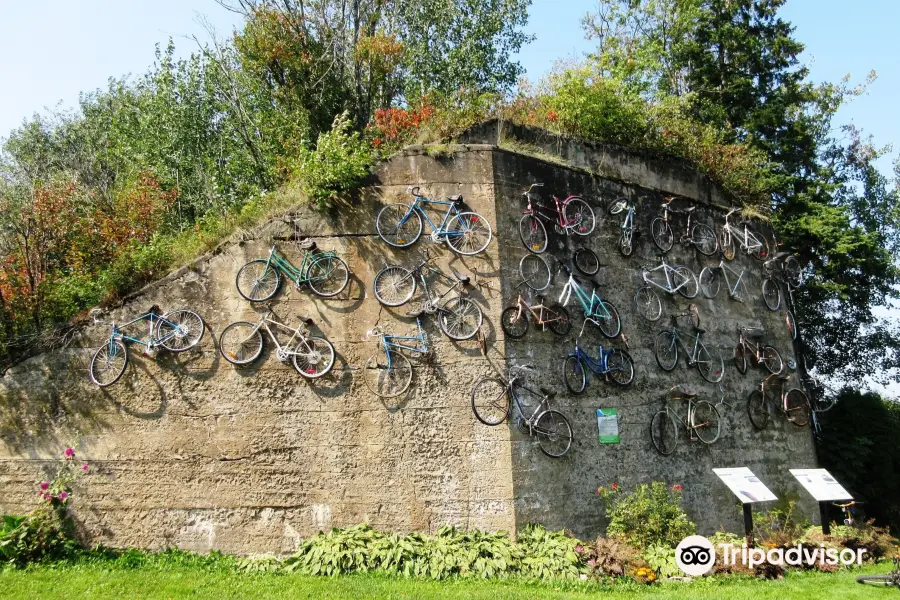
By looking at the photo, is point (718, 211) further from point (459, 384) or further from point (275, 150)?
point (275, 150)

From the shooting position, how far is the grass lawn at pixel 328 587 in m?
7.85

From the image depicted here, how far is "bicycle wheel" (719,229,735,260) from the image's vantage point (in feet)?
45.6

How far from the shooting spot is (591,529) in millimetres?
10156

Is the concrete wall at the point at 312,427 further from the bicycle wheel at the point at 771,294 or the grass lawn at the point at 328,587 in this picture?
the bicycle wheel at the point at 771,294

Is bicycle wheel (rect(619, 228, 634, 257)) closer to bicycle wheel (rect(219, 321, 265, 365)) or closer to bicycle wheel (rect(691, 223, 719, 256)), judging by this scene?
bicycle wheel (rect(691, 223, 719, 256))

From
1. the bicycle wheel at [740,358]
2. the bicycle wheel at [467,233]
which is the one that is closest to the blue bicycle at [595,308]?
the bicycle wheel at [467,233]

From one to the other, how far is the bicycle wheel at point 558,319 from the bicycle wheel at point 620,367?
3.01ft

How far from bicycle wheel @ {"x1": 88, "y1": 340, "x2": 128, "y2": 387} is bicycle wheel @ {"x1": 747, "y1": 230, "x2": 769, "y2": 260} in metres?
12.1

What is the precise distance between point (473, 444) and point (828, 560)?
18.0 ft

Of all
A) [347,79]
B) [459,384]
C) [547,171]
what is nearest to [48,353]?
[459,384]

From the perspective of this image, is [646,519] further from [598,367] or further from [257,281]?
[257,281]

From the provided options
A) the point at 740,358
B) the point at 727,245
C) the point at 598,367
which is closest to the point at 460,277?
the point at 598,367

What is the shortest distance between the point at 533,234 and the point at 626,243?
215cm

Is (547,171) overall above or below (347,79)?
below
